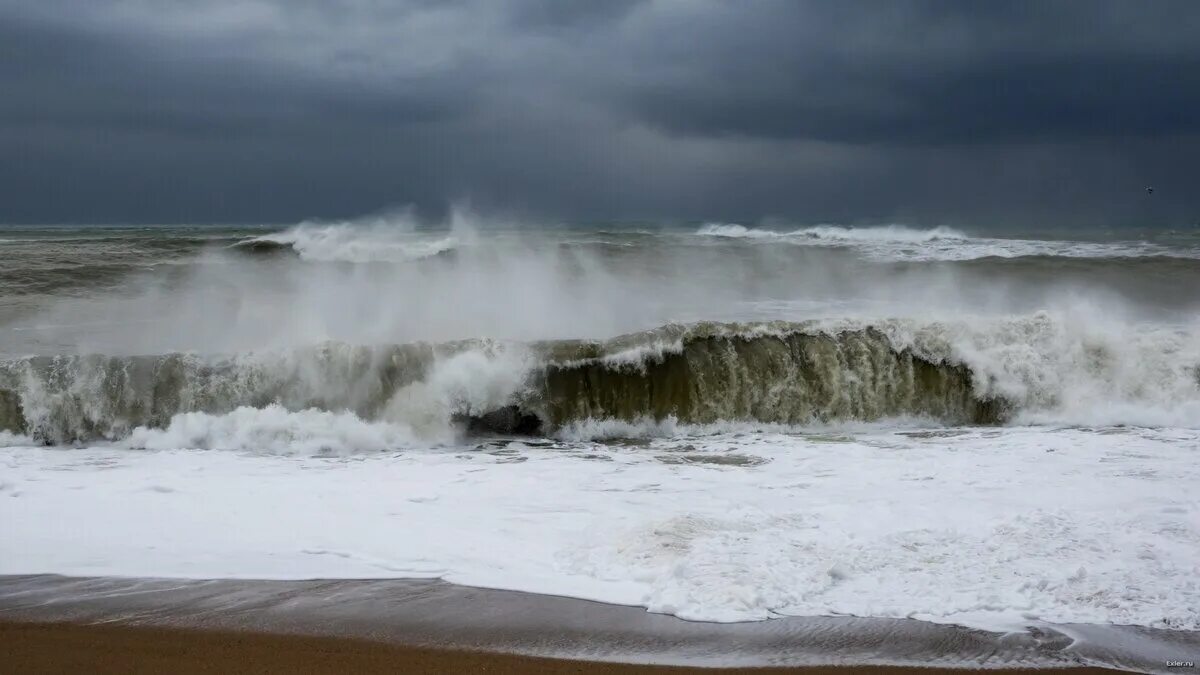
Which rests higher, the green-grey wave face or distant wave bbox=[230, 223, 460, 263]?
distant wave bbox=[230, 223, 460, 263]

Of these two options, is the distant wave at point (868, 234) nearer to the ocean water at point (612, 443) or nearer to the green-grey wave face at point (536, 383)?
the ocean water at point (612, 443)

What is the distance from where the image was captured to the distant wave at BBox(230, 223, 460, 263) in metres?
23.1

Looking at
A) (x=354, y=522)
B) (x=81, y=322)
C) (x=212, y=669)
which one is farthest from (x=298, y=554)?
(x=81, y=322)

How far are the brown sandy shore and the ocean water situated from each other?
1.96 feet

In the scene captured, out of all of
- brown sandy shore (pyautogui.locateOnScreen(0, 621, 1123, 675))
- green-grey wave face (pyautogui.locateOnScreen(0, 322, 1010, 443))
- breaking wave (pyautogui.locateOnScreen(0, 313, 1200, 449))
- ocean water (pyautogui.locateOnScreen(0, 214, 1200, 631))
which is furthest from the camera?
green-grey wave face (pyautogui.locateOnScreen(0, 322, 1010, 443))

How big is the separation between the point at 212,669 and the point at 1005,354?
8.69m

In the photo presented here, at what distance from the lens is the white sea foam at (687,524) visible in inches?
170

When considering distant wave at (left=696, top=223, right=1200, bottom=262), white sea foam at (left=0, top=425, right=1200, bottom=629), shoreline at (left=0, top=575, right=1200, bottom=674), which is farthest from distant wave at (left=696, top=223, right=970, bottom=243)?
shoreline at (left=0, top=575, right=1200, bottom=674)

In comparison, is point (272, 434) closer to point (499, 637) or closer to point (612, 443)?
point (612, 443)

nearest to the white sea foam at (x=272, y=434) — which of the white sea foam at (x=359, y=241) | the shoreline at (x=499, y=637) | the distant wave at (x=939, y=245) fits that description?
the shoreline at (x=499, y=637)

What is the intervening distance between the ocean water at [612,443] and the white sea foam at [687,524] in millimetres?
25

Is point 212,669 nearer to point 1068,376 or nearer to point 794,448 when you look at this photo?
point 794,448

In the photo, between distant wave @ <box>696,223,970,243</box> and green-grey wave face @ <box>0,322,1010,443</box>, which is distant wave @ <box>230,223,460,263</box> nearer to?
green-grey wave face @ <box>0,322,1010,443</box>

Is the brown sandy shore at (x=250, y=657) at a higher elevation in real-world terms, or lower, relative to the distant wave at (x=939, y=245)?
lower
